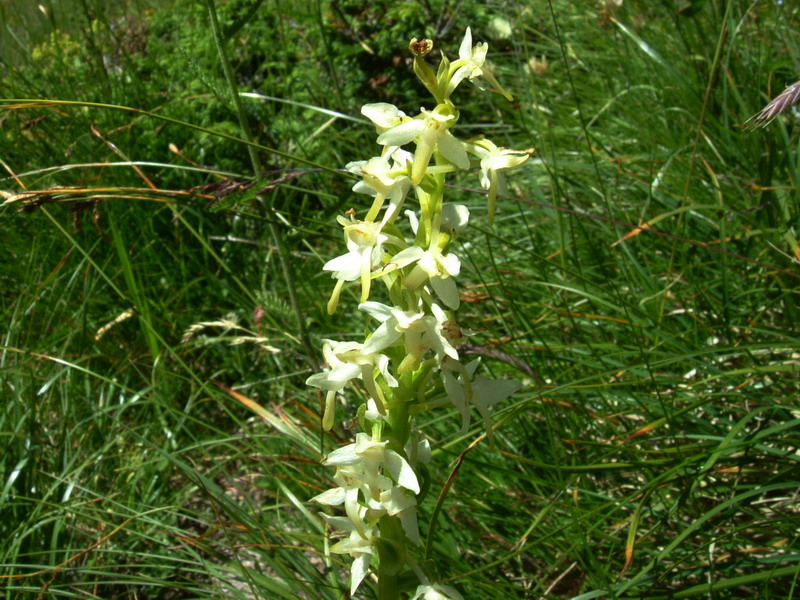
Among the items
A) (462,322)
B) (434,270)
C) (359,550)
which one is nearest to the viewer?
(434,270)

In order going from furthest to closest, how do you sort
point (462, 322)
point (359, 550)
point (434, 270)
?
point (462, 322) < point (359, 550) < point (434, 270)

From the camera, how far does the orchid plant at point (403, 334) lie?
914 mm

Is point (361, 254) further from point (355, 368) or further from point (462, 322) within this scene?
point (462, 322)

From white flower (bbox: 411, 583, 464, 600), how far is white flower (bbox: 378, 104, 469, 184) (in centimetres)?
51

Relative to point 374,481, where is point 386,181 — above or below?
above

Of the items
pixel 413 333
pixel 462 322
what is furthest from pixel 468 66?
pixel 462 322

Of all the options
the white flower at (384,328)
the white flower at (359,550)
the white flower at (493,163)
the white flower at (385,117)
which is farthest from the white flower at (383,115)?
the white flower at (359,550)

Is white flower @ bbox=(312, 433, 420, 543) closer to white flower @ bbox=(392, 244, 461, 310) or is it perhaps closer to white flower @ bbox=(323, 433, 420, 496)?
white flower @ bbox=(323, 433, 420, 496)

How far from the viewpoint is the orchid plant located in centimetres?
91

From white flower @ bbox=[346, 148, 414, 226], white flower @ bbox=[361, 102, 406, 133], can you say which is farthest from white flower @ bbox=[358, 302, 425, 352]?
white flower @ bbox=[361, 102, 406, 133]

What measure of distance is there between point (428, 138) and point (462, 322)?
1263 mm

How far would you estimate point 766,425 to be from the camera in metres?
1.50

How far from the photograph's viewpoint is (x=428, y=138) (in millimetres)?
913

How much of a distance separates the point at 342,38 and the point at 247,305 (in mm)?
1783
